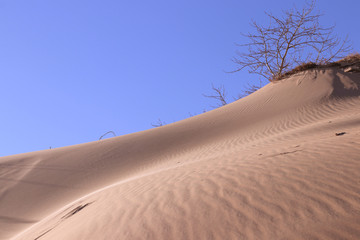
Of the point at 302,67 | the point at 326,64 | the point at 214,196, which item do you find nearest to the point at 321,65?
the point at 326,64

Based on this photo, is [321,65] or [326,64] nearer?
[321,65]

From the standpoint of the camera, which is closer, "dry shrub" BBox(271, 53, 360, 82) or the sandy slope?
the sandy slope

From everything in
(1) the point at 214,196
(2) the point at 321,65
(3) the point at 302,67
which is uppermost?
(3) the point at 302,67

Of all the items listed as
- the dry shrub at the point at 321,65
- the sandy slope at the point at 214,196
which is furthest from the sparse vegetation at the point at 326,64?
the sandy slope at the point at 214,196

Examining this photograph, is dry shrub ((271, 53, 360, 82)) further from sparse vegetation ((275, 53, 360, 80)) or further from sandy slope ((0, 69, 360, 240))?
sandy slope ((0, 69, 360, 240))

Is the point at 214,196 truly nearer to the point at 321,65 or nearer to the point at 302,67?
the point at 302,67

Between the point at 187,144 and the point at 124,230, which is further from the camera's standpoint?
the point at 187,144

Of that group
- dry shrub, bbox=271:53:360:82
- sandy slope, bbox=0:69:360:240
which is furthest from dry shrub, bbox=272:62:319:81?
sandy slope, bbox=0:69:360:240

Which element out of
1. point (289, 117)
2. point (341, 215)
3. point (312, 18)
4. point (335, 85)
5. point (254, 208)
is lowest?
point (341, 215)

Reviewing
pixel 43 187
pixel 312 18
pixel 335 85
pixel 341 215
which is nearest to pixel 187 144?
pixel 43 187

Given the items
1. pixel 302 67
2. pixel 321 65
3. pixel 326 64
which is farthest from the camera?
pixel 326 64

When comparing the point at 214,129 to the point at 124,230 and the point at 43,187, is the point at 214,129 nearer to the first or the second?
the point at 43,187

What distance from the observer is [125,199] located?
4109 millimetres

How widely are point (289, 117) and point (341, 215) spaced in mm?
8156
